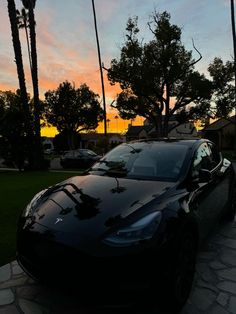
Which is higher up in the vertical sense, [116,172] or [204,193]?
[116,172]

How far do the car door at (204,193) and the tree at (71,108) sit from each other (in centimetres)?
5809

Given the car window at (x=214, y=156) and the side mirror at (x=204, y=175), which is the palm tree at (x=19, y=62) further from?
the side mirror at (x=204, y=175)

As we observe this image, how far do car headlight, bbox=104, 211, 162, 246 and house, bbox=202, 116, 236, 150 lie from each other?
4968 centimetres

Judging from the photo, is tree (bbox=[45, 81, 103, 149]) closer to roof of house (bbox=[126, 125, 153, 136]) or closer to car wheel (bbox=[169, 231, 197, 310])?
roof of house (bbox=[126, 125, 153, 136])

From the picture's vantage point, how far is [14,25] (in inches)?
679

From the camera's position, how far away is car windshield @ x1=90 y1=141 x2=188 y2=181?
4.00 meters

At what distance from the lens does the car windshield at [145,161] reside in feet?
13.1

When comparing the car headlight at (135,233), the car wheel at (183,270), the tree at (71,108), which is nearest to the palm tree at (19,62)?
the car wheel at (183,270)

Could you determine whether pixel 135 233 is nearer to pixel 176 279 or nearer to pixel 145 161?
pixel 176 279

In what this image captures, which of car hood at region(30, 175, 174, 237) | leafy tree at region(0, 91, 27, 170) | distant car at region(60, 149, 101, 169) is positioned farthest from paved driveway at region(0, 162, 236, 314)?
distant car at region(60, 149, 101, 169)

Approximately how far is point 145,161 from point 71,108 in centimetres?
5868

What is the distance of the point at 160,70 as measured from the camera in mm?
31906

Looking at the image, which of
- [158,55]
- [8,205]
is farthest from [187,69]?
[8,205]

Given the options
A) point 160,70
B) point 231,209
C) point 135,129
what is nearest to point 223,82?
point 160,70
